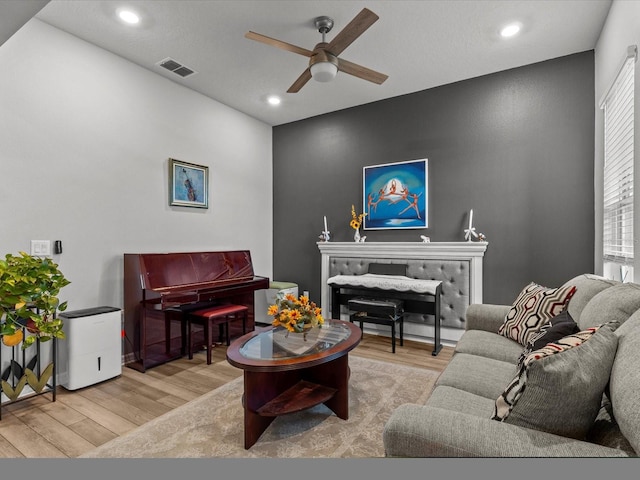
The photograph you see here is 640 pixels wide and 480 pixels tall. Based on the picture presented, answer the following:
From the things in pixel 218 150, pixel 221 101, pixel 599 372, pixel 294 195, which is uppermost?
pixel 221 101

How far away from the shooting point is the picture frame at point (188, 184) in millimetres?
3576

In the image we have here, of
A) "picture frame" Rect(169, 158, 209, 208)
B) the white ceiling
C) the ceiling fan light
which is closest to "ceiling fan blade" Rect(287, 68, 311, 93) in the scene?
the ceiling fan light

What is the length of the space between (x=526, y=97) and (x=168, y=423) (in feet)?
13.5

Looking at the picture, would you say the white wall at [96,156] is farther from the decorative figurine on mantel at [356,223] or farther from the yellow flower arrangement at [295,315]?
the yellow flower arrangement at [295,315]

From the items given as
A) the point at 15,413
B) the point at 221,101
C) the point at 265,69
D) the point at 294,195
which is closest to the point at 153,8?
the point at 265,69

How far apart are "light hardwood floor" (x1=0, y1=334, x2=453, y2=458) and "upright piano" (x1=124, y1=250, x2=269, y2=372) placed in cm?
19

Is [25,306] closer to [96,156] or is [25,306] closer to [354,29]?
[96,156]

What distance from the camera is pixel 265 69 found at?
3.39 metres

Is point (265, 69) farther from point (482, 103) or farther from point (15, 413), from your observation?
point (15, 413)

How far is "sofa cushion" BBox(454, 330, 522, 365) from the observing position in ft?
6.66

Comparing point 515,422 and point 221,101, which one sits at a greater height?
point 221,101

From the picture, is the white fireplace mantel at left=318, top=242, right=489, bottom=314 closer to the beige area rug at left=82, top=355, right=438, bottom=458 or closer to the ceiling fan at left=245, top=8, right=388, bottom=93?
the beige area rug at left=82, top=355, right=438, bottom=458

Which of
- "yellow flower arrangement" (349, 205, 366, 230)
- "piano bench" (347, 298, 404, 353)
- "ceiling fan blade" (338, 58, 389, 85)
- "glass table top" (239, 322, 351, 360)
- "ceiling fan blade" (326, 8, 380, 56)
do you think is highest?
"ceiling fan blade" (326, 8, 380, 56)

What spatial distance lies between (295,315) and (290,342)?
0.18 metres
